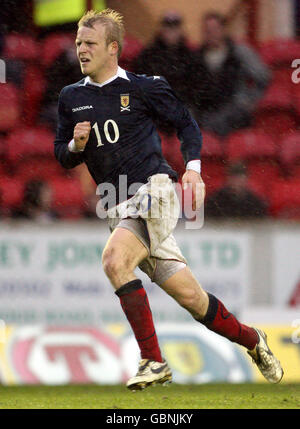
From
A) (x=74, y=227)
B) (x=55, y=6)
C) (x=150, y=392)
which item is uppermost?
(x=55, y=6)

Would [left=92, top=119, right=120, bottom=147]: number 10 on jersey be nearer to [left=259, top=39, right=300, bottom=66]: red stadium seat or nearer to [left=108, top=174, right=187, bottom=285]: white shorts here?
[left=108, top=174, right=187, bottom=285]: white shorts

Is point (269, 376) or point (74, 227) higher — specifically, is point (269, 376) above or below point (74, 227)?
below

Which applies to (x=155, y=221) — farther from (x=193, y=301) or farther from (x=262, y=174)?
(x=262, y=174)

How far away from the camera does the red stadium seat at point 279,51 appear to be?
935 cm

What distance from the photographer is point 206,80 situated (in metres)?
8.80

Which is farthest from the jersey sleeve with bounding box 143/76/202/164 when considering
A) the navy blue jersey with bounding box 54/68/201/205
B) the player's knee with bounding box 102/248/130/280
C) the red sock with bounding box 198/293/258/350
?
the red sock with bounding box 198/293/258/350

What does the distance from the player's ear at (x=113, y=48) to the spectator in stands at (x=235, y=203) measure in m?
3.06

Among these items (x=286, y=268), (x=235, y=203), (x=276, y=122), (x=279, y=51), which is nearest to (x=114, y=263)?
(x=286, y=268)

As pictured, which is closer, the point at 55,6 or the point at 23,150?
the point at 23,150

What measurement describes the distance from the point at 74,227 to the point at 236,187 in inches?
61.8

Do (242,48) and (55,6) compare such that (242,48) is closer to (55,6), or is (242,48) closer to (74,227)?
(55,6)

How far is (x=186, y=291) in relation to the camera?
476 cm

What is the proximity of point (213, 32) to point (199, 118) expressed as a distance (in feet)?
2.58

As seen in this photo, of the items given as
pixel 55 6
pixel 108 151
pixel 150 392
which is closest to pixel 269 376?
pixel 150 392
